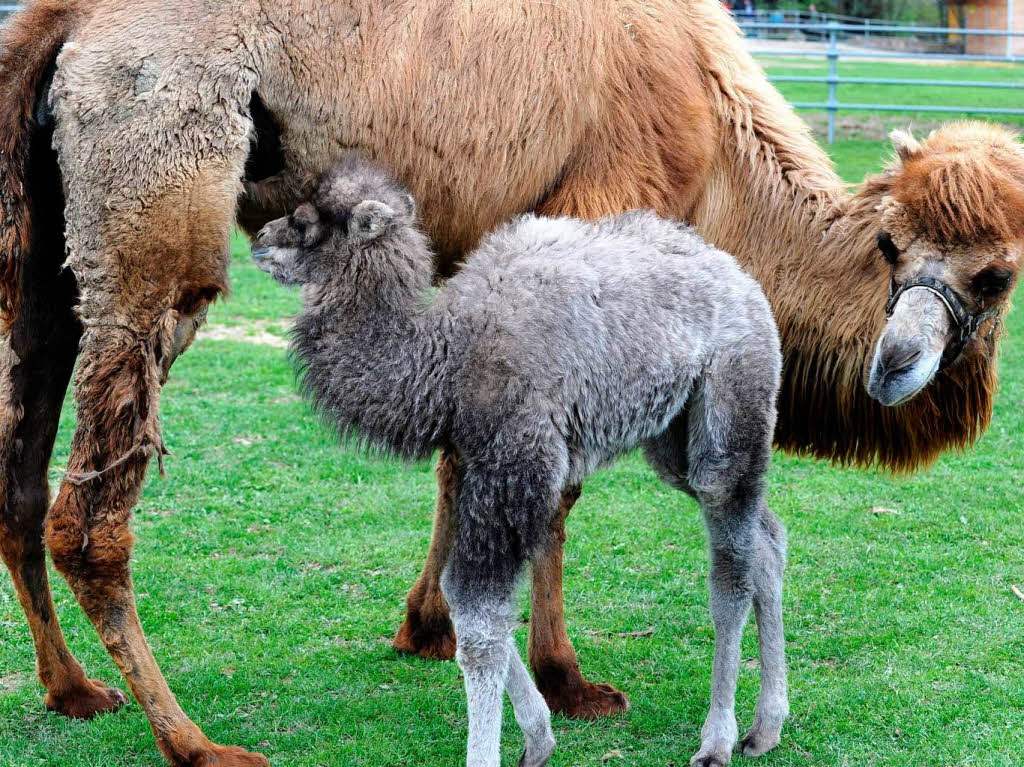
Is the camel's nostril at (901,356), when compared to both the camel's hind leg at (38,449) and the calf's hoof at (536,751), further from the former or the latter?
the camel's hind leg at (38,449)

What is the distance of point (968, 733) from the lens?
4.29 m

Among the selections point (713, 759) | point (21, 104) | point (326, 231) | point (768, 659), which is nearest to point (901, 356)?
point (768, 659)

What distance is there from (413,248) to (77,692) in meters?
Result: 2.29

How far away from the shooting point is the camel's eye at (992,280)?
4168 mm

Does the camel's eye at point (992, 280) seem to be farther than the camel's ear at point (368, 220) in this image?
Yes

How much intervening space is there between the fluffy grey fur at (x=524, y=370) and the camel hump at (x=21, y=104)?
1.02 metres

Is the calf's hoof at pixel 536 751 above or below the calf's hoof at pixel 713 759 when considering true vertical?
above

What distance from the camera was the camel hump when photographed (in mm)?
4188

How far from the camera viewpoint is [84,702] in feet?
15.3

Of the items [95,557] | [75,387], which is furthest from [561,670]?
[75,387]

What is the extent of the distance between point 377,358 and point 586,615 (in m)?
2.26

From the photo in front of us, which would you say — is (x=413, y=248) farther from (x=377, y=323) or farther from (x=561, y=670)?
(x=561, y=670)

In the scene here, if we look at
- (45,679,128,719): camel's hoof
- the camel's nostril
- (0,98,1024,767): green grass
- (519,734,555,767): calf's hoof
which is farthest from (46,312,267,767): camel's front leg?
the camel's nostril

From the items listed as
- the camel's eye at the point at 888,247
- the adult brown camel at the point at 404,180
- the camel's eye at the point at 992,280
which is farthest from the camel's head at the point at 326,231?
the camel's eye at the point at 992,280
